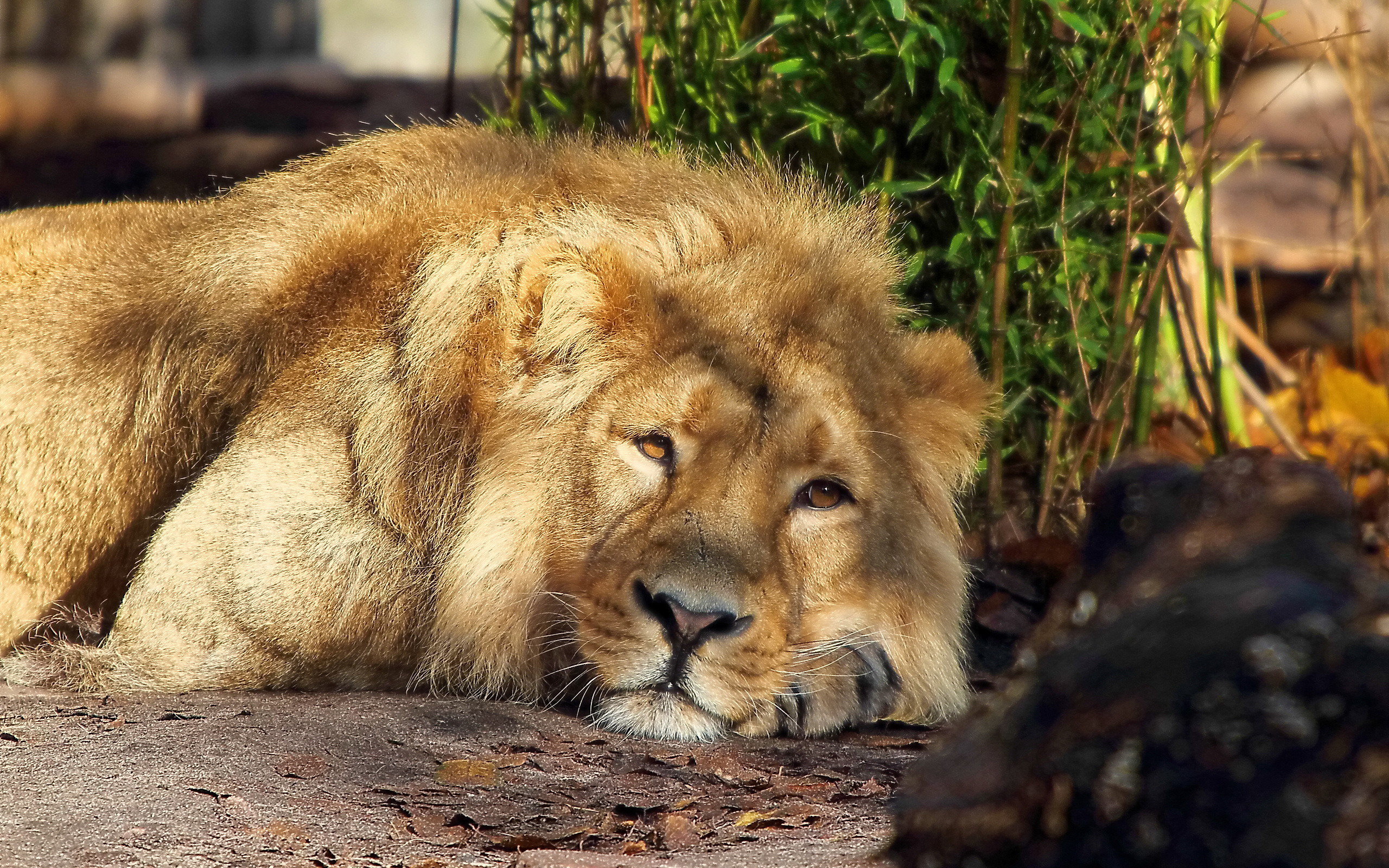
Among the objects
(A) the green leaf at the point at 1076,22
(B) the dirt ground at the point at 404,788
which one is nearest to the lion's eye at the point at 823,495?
(B) the dirt ground at the point at 404,788

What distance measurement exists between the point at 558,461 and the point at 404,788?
0.84 meters

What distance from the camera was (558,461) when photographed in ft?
10.6

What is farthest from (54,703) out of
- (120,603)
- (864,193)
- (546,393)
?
(864,193)

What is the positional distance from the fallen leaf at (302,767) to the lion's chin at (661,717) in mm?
612

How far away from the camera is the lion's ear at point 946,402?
3.56m

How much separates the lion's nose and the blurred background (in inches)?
213

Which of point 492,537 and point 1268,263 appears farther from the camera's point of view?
point 1268,263

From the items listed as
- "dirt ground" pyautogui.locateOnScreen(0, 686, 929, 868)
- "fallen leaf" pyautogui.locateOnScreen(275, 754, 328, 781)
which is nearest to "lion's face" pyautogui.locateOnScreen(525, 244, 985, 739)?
"dirt ground" pyautogui.locateOnScreen(0, 686, 929, 868)

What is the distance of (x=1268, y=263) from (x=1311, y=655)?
732 centimetres

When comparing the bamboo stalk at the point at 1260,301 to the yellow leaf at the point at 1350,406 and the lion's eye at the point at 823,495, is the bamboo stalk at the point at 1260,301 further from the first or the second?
the lion's eye at the point at 823,495

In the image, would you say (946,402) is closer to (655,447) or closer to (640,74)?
(655,447)

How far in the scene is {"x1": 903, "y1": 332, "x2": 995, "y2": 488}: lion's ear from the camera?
3559 mm

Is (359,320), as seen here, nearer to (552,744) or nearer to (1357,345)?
(552,744)

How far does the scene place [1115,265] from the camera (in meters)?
4.49
